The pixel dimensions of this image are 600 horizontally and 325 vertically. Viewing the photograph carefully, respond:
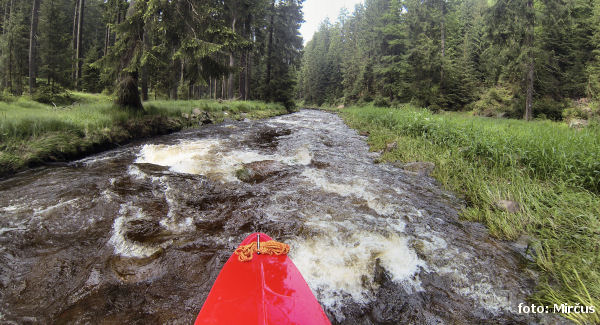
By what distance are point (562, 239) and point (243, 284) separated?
384cm

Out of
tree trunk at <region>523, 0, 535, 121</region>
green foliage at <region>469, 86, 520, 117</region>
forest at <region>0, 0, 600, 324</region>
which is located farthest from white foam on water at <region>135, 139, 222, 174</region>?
green foliage at <region>469, 86, 520, 117</region>

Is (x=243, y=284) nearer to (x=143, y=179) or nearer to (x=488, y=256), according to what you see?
(x=488, y=256)

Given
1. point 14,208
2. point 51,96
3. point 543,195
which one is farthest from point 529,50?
point 51,96

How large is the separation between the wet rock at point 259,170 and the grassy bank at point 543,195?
3.95 meters

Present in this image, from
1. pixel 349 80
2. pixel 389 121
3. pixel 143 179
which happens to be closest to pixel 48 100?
pixel 143 179

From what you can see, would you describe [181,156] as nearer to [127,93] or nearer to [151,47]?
[127,93]

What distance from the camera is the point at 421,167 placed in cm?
639

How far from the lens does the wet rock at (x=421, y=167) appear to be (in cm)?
627

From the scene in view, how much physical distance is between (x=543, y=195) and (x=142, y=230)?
6.22 meters

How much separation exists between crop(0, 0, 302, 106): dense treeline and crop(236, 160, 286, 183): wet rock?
464cm

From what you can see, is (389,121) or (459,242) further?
(389,121)

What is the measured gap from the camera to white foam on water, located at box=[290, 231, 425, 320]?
2460 millimetres

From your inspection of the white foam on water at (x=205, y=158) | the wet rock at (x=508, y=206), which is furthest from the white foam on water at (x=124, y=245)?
the wet rock at (x=508, y=206)

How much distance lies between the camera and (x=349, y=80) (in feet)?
146
